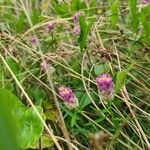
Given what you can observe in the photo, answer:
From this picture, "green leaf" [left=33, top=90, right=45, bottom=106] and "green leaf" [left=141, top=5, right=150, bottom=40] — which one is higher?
"green leaf" [left=141, top=5, right=150, bottom=40]

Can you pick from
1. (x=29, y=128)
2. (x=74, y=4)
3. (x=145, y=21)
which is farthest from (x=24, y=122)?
(x=74, y=4)

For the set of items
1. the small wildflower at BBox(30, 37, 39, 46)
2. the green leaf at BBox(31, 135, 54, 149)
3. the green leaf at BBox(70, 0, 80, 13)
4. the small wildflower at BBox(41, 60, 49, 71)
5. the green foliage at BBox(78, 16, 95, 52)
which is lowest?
the green leaf at BBox(31, 135, 54, 149)

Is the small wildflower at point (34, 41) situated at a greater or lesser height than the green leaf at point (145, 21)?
lesser

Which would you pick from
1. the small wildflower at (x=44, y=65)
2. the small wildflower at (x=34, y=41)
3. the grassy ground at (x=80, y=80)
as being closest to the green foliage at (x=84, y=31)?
the grassy ground at (x=80, y=80)

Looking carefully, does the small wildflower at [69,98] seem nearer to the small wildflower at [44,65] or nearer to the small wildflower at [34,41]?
the small wildflower at [44,65]

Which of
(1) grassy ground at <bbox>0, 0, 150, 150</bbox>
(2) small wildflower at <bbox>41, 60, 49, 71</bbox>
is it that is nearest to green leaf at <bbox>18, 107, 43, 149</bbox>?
(1) grassy ground at <bbox>0, 0, 150, 150</bbox>

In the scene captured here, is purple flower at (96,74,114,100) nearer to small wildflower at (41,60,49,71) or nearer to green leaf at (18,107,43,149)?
green leaf at (18,107,43,149)

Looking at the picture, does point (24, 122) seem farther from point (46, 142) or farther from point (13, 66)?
point (13, 66)

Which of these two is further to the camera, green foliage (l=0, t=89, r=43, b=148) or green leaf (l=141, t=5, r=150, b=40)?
green leaf (l=141, t=5, r=150, b=40)

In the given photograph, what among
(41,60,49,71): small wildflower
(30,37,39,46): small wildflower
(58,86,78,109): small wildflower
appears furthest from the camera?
(30,37,39,46): small wildflower

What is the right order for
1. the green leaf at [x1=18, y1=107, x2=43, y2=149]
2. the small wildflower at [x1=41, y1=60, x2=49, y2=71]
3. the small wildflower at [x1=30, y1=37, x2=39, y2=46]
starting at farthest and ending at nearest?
1. the small wildflower at [x1=30, y1=37, x2=39, y2=46]
2. the small wildflower at [x1=41, y1=60, x2=49, y2=71]
3. the green leaf at [x1=18, y1=107, x2=43, y2=149]
